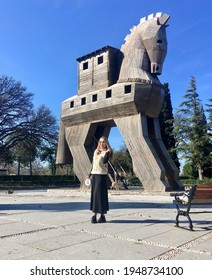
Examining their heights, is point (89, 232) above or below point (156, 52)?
below

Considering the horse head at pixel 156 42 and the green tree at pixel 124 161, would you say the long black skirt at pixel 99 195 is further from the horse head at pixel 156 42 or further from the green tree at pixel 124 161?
the green tree at pixel 124 161

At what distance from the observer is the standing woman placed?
24.1 feet

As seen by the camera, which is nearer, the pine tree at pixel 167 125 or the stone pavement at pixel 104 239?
the stone pavement at pixel 104 239

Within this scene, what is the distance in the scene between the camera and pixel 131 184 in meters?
34.8

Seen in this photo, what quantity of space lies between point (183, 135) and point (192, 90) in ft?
20.2

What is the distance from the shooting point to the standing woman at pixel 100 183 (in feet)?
24.1

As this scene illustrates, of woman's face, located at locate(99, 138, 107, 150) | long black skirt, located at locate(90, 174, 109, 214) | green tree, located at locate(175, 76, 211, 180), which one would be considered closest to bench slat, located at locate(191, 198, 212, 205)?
long black skirt, located at locate(90, 174, 109, 214)

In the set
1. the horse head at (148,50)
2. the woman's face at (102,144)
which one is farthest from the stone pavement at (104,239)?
the horse head at (148,50)

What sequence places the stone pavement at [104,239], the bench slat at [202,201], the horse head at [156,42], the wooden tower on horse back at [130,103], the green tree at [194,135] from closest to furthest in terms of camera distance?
the stone pavement at [104,239] → the bench slat at [202,201] → the wooden tower on horse back at [130,103] → the horse head at [156,42] → the green tree at [194,135]

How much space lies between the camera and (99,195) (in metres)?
7.40

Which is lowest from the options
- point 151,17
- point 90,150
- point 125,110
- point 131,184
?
point 131,184
